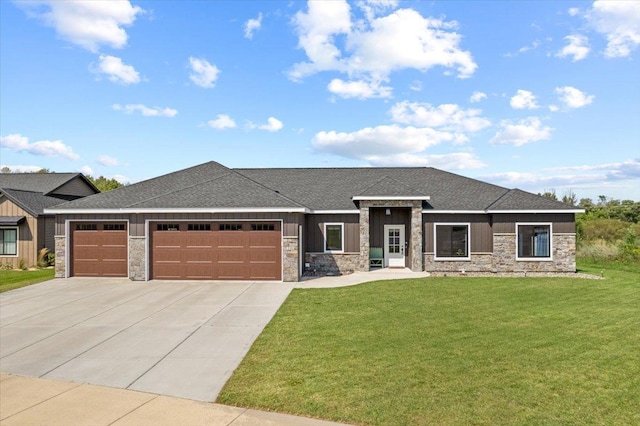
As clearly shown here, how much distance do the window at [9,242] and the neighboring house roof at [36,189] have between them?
5.29 feet

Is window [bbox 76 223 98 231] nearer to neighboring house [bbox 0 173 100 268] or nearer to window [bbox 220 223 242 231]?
window [bbox 220 223 242 231]

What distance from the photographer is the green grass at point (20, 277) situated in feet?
52.7

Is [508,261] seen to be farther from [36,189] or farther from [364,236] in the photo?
[36,189]

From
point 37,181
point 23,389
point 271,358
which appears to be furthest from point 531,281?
point 37,181

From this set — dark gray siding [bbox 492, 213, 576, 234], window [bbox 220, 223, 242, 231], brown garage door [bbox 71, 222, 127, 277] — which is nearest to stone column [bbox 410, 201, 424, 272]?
dark gray siding [bbox 492, 213, 576, 234]

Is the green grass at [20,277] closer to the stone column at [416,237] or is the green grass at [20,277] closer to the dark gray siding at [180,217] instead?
the dark gray siding at [180,217]

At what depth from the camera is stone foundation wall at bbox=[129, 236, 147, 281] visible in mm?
17156

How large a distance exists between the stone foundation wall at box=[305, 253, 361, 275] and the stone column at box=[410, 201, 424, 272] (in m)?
2.72

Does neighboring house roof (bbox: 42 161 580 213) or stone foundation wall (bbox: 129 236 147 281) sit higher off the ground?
neighboring house roof (bbox: 42 161 580 213)

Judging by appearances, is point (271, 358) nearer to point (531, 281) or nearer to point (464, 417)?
point (464, 417)

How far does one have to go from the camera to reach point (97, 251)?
58.9 feet

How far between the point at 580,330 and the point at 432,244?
34.5 ft

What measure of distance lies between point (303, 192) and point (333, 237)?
144 inches

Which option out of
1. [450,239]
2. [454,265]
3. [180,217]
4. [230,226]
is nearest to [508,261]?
[454,265]
